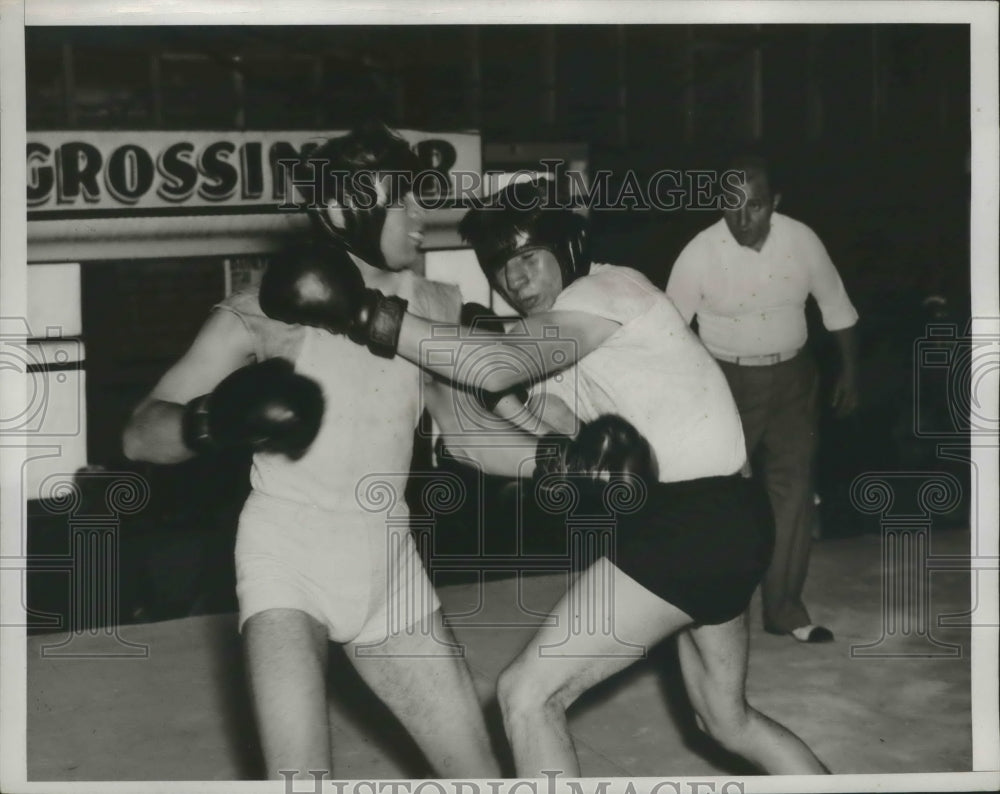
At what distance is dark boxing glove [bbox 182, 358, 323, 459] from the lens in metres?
2.45

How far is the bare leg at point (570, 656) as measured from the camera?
2.51 m

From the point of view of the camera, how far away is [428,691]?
8.84 feet

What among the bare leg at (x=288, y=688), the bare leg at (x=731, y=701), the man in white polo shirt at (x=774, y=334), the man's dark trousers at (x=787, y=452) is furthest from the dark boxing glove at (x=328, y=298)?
the man's dark trousers at (x=787, y=452)

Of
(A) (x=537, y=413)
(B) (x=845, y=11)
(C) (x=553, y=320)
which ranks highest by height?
(B) (x=845, y=11)

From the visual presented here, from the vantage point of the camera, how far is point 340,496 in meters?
2.74

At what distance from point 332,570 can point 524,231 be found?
1.02m

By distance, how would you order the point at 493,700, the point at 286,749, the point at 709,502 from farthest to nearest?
the point at 493,700 → the point at 709,502 → the point at 286,749

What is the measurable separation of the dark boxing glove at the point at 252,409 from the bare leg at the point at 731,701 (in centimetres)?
116

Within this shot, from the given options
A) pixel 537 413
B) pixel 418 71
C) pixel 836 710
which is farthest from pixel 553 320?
pixel 836 710

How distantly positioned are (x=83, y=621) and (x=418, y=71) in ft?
6.28

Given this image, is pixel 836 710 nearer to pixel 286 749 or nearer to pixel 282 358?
pixel 286 749

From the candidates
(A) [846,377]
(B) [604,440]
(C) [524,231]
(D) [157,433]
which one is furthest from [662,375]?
(D) [157,433]

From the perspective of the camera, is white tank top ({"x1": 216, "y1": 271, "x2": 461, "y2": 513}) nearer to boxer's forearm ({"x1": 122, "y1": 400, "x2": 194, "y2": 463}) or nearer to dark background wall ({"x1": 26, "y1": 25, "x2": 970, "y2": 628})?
Result: boxer's forearm ({"x1": 122, "y1": 400, "x2": 194, "y2": 463})

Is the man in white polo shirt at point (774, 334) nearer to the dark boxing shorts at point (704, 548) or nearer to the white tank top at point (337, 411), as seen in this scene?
the dark boxing shorts at point (704, 548)
